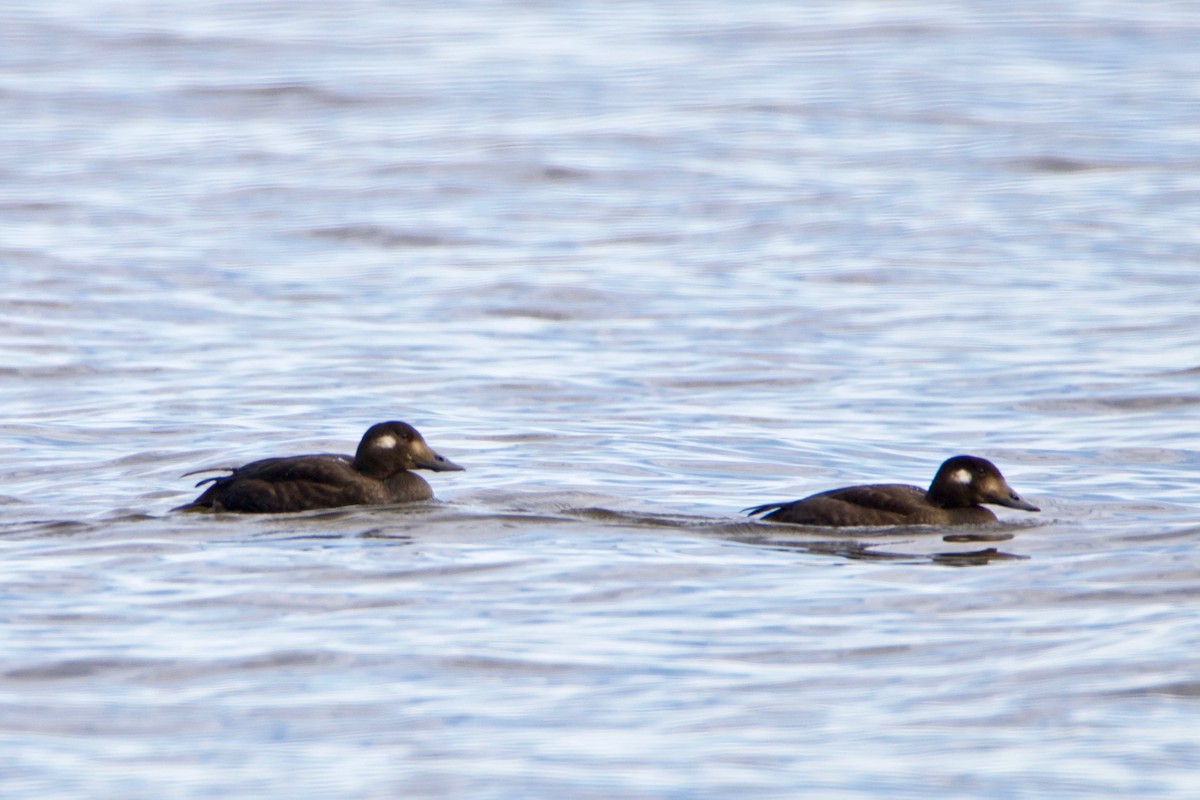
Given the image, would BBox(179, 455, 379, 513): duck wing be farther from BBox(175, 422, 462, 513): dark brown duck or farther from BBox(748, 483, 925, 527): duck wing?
BBox(748, 483, 925, 527): duck wing

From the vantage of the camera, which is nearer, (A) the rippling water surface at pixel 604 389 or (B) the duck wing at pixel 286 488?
(A) the rippling water surface at pixel 604 389

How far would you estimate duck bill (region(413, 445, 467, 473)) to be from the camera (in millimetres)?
11055

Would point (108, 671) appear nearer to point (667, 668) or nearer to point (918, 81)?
point (667, 668)

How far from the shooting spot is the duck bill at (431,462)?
1105cm

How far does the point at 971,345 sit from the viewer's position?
1669 cm

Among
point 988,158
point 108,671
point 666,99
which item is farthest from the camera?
point 666,99

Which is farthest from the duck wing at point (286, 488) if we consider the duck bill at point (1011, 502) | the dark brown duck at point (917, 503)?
the duck bill at point (1011, 502)

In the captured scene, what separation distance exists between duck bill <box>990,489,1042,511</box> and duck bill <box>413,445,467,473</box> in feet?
8.73

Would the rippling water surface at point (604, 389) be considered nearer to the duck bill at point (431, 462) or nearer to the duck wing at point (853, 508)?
the duck wing at point (853, 508)

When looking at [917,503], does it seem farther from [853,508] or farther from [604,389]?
[604,389]

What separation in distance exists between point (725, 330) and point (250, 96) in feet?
46.9

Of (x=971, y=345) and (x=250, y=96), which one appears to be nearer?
(x=971, y=345)

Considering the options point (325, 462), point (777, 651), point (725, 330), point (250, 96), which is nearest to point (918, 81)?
point (250, 96)

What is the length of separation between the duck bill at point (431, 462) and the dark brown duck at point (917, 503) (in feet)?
5.29
